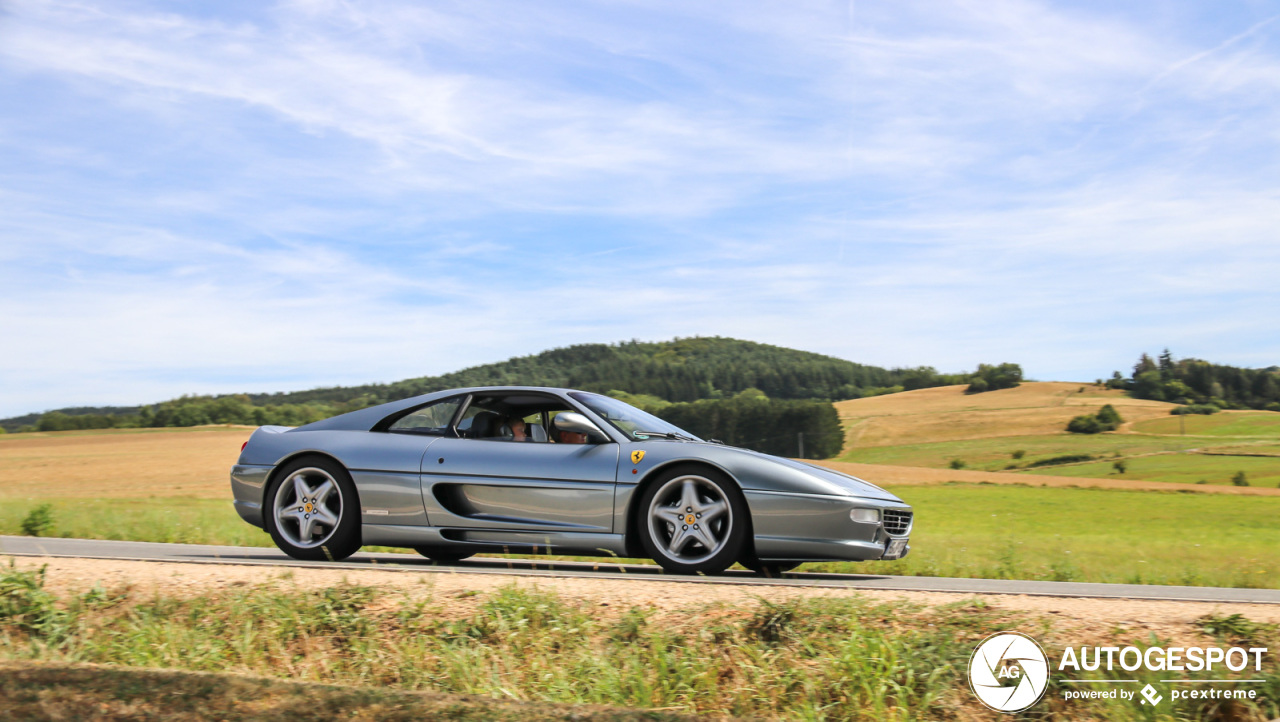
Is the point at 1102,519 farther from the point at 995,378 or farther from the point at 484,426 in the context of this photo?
the point at 995,378

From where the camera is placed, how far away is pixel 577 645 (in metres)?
4.75

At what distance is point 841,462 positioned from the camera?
8000 centimetres

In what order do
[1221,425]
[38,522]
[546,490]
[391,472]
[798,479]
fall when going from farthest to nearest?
1. [1221,425]
2. [38,522]
3. [391,472]
4. [546,490]
5. [798,479]

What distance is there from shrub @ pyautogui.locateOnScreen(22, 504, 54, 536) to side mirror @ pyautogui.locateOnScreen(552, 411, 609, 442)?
27.0 feet

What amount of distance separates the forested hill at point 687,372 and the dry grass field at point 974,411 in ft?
18.8

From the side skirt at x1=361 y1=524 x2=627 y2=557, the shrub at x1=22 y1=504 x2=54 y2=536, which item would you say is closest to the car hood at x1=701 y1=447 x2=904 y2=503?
the side skirt at x1=361 y1=524 x2=627 y2=557

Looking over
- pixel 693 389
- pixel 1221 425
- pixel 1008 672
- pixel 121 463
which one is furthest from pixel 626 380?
pixel 1008 672

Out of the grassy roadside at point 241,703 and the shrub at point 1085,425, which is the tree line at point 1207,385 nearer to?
the shrub at point 1085,425

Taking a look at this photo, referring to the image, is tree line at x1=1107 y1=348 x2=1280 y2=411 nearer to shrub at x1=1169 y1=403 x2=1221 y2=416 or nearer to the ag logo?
shrub at x1=1169 y1=403 x2=1221 y2=416

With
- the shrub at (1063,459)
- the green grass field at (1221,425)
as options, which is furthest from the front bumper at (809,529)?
the green grass field at (1221,425)

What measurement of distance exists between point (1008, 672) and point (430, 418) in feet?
15.2

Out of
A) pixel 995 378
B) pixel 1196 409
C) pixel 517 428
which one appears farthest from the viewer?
pixel 995 378

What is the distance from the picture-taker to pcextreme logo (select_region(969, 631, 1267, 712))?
4.20 m

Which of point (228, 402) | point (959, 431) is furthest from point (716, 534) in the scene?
point (959, 431)
